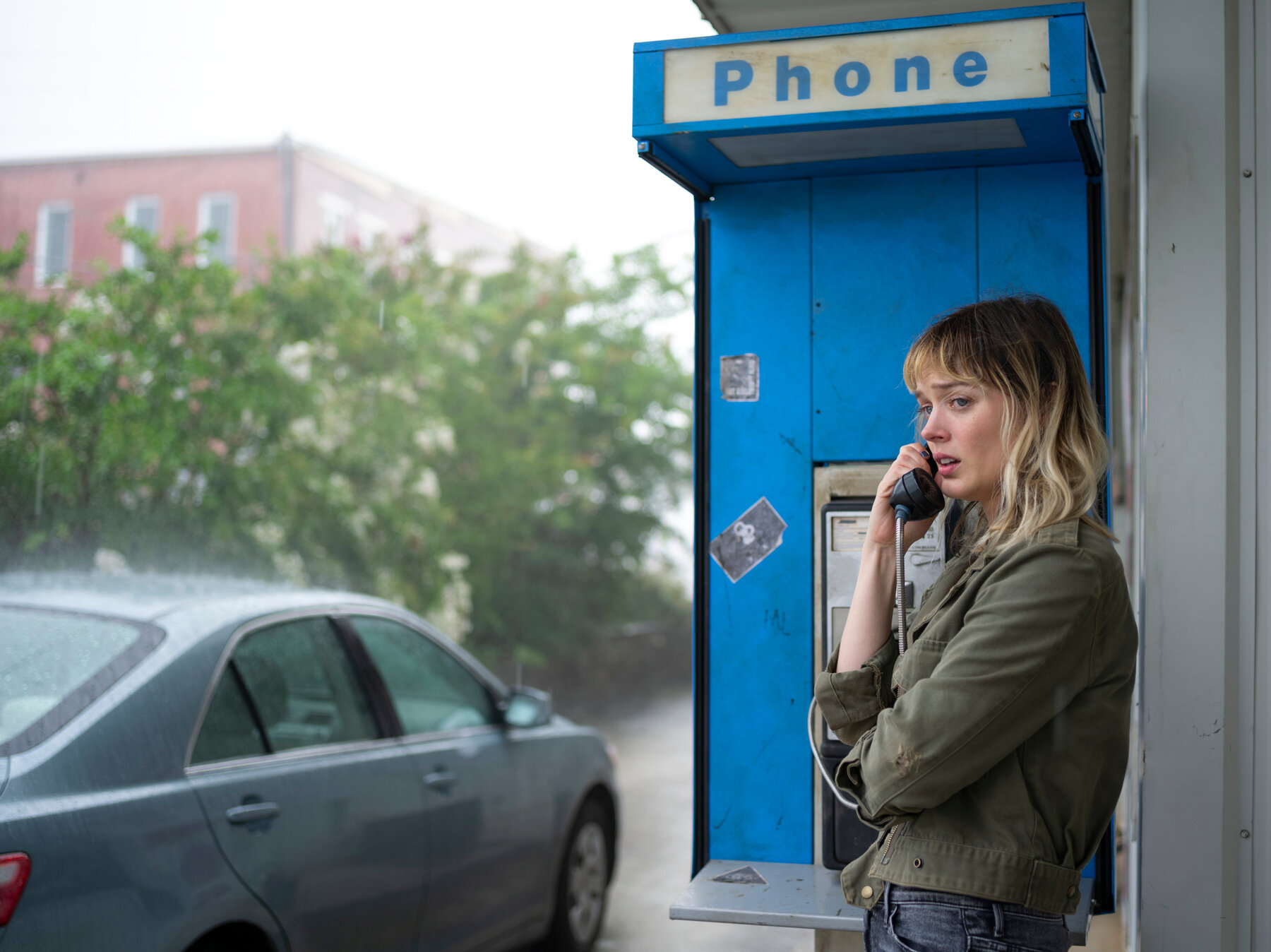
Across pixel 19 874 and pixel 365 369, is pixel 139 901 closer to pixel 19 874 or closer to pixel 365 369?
pixel 19 874

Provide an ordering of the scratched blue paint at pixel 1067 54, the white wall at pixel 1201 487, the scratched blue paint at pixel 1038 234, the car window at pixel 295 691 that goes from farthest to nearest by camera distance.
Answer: the car window at pixel 295 691, the scratched blue paint at pixel 1038 234, the white wall at pixel 1201 487, the scratched blue paint at pixel 1067 54

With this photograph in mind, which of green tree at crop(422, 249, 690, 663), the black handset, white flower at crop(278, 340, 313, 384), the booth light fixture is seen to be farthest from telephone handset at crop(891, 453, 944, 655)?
green tree at crop(422, 249, 690, 663)

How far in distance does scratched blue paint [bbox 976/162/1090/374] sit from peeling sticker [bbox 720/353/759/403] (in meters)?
0.57

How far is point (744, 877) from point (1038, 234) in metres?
1.63

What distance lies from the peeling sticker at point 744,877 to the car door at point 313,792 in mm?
1140

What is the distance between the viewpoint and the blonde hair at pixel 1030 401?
1.61 metres

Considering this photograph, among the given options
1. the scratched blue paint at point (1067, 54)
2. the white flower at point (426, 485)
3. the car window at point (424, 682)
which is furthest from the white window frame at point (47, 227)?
the scratched blue paint at point (1067, 54)

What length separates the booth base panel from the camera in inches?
91.7

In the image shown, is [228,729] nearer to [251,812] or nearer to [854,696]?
[251,812]

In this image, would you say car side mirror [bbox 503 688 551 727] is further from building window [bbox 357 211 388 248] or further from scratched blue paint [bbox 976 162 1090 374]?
building window [bbox 357 211 388 248]

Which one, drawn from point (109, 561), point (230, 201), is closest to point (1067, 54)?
point (109, 561)

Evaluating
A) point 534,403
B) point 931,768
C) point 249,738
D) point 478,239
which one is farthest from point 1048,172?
point 478,239

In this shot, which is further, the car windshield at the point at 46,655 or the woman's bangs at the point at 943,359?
the car windshield at the point at 46,655

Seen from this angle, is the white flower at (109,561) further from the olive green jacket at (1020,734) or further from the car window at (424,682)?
the olive green jacket at (1020,734)
